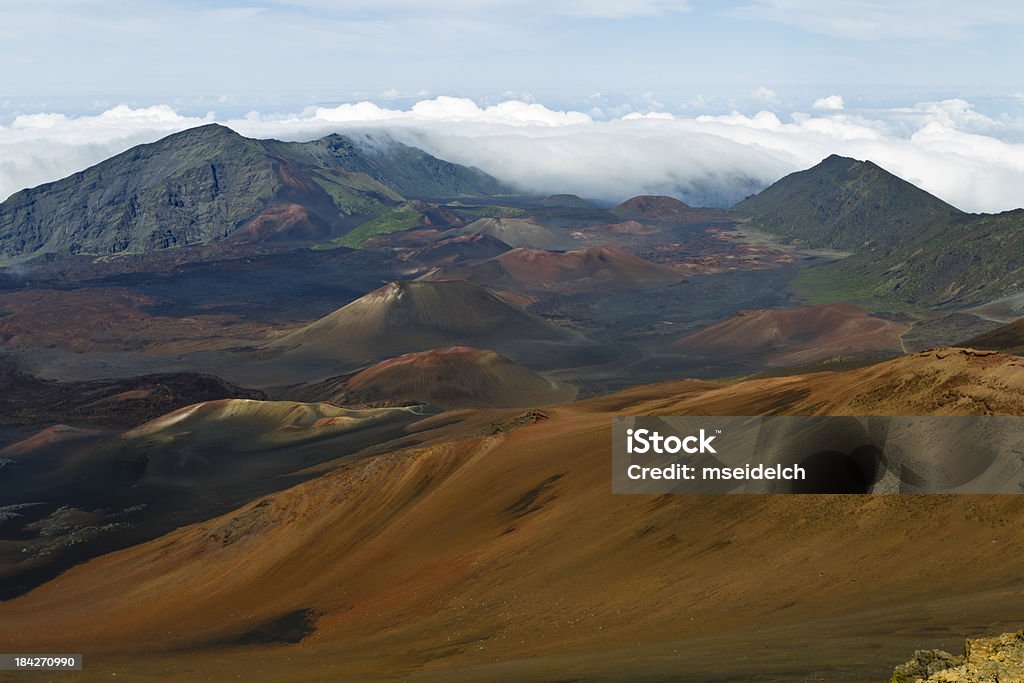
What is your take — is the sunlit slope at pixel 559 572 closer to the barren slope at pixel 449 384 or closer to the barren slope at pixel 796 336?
the barren slope at pixel 449 384

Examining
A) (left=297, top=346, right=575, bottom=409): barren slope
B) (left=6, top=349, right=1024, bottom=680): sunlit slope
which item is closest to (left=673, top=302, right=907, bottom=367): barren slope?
(left=297, top=346, right=575, bottom=409): barren slope

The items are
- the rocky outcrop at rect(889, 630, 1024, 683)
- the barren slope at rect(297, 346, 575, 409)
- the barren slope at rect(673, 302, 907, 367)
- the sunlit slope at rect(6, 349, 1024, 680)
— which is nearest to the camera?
the rocky outcrop at rect(889, 630, 1024, 683)

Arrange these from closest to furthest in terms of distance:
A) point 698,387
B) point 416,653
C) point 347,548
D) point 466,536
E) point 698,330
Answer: point 416,653, point 466,536, point 347,548, point 698,387, point 698,330

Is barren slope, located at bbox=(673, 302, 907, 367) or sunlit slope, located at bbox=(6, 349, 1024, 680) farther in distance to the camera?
barren slope, located at bbox=(673, 302, 907, 367)

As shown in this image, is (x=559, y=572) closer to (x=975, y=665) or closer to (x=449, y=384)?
(x=975, y=665)

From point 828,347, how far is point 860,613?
126 m

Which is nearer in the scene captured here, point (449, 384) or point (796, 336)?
point (449, 384)

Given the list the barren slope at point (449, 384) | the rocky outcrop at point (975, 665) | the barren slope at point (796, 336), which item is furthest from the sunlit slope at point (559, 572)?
the barren slope at point (796, 336)

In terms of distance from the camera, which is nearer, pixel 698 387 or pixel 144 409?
pixel 698 387

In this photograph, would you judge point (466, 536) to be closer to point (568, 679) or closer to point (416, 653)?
point (416, 653)

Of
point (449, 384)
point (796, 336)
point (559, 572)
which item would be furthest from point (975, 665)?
point (796, 336)

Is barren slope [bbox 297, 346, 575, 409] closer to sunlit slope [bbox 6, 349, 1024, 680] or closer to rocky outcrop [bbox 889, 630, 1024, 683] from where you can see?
sunlit slope [bbox 6, 349, 1024, 680]

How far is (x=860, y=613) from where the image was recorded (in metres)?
30.2

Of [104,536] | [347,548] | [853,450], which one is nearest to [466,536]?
[347,548]
